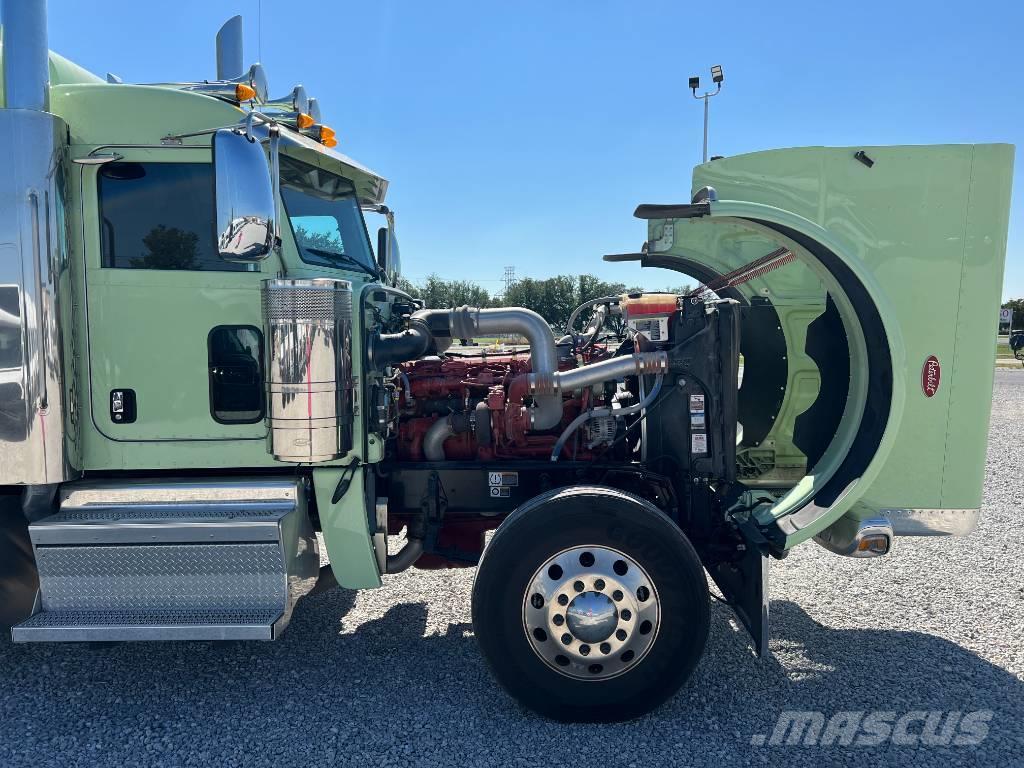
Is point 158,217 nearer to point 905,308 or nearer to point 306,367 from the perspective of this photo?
point 306,367

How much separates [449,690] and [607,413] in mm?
1590

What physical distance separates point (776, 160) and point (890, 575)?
120 inches

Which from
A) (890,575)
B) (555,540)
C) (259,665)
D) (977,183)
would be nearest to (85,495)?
(259,665)

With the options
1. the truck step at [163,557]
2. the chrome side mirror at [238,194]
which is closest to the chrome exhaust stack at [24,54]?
the chrome side mirror at [238,194]

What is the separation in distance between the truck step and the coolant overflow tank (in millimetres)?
385

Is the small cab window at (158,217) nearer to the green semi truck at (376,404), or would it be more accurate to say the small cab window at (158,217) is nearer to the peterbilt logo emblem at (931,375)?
the green semi truck at (376,404)

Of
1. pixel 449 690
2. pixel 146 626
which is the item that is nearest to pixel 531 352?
pixel 449 690

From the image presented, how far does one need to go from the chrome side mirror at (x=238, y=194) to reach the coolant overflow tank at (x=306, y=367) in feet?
1.25

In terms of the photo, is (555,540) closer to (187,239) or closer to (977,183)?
(187,239)

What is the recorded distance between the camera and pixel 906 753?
2.87 meters

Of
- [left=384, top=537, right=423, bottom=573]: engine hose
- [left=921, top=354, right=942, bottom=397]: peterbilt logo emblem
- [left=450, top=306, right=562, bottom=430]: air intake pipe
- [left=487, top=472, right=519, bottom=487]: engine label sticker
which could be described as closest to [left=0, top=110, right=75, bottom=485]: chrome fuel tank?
[left=384, top=537, right=423, bottom=573]: engine hose

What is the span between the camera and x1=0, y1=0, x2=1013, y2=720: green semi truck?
120 inches

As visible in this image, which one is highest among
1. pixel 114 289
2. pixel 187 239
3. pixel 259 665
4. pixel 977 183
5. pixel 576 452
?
pixel 977 183

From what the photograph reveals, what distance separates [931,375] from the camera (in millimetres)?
3488
